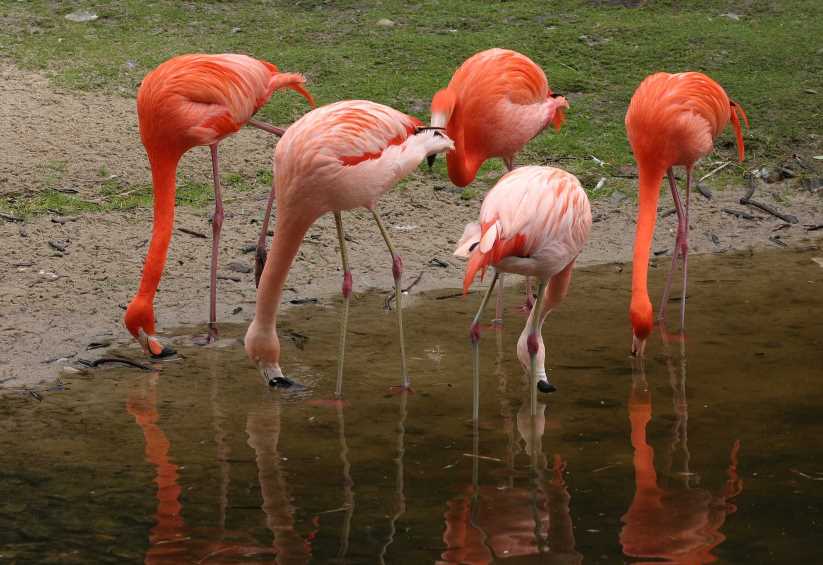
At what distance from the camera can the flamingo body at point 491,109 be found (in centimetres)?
552

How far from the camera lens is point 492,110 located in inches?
218

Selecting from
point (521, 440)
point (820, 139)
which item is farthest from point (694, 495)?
point (820, 139)

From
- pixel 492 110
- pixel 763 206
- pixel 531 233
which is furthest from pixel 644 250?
pixel 763 206

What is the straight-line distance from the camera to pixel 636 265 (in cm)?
491

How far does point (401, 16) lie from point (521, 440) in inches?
214

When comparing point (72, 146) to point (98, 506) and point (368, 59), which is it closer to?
point (368, 59)

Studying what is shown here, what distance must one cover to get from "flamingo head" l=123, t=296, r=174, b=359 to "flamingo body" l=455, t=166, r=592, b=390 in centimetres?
133

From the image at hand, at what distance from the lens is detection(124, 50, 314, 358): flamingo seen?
16.2 feet

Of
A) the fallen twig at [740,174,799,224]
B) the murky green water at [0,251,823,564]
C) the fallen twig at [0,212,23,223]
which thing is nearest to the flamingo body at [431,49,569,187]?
the murky green water at [0,251,823,564]

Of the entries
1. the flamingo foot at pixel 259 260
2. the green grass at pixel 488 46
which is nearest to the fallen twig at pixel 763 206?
the green grass at pixel 488 46

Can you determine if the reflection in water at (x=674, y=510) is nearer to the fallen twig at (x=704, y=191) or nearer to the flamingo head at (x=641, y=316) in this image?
the flamingo head at (x=641, y=316)

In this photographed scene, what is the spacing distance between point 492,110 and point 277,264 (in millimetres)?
1496

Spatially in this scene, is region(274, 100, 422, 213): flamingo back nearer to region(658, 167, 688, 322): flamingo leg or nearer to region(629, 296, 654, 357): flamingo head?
region(629, 296, 654, 357): flamingo head

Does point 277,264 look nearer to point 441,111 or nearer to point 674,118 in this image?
point 441,111
